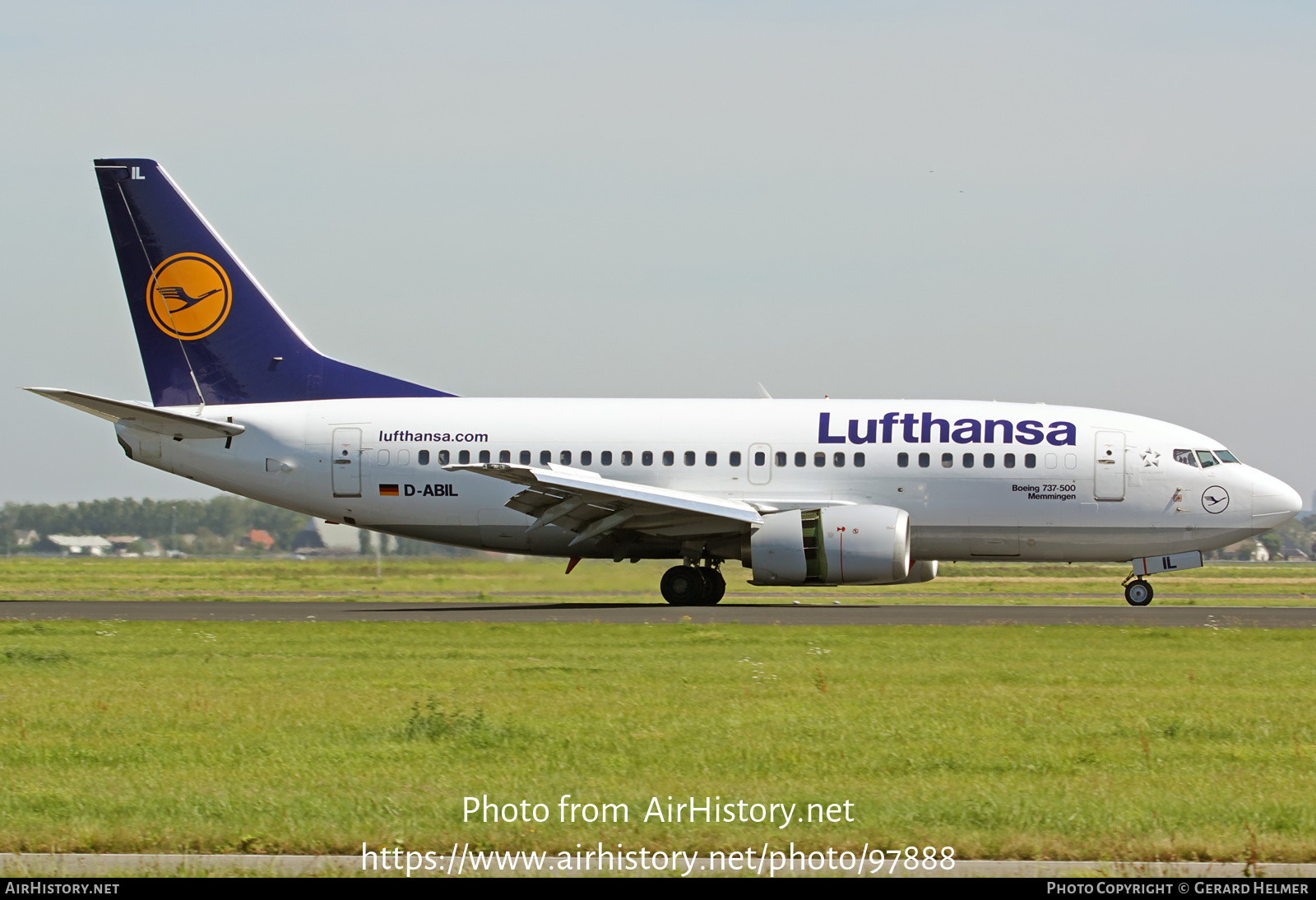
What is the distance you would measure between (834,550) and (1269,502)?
9.20 metres

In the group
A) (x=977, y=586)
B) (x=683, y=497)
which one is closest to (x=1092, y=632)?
(x=683, y=497)

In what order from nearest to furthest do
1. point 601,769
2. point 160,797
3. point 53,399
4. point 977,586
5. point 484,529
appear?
point 160,797 → point 601,769 → point 53,399 → point 484,529 → point 977,586

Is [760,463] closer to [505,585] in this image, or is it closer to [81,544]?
[505,585]

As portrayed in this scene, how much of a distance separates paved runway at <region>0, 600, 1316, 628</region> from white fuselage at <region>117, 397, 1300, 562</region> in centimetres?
158

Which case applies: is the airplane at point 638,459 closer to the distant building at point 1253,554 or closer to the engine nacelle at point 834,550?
the engine nacelle at point 834,550

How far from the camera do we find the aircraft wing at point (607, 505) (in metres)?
26.5

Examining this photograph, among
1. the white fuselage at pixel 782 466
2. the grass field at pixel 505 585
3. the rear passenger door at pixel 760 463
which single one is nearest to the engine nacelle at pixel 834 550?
the white fuselage at pixel 782 466

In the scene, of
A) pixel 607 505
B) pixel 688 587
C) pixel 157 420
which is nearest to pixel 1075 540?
pixel 688 587

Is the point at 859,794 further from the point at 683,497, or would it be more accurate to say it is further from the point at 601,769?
the point at 683,497

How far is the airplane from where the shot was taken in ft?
92.7

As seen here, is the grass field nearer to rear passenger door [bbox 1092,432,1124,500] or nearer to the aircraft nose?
the aircraft nose

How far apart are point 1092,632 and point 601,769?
1344cm

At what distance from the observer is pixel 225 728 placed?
1138cm

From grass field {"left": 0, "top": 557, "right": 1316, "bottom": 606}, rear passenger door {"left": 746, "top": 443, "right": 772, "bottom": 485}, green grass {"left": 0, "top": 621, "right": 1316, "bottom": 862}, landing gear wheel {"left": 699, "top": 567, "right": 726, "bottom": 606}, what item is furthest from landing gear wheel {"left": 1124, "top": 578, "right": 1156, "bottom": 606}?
green grass {"left": 0, "top": 621, "right": 1316, "bottom": 862}
